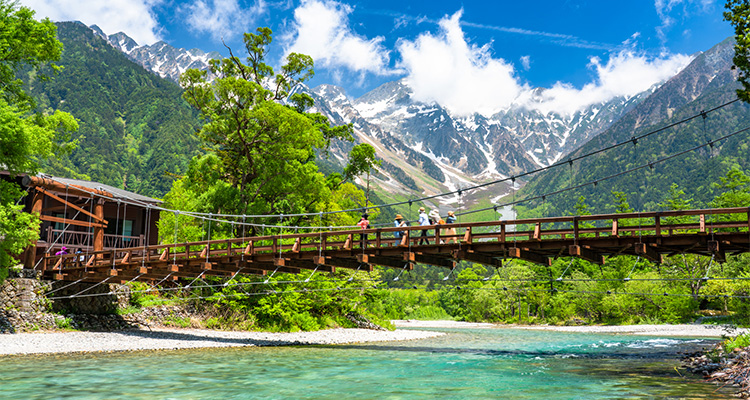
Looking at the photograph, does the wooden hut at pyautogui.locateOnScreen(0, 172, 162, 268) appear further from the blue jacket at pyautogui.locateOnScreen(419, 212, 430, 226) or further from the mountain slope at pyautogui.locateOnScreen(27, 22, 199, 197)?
the mountain slope at pyautogui.locateOnScreen(27, 22, 199, 197)

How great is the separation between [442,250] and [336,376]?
21.6ft

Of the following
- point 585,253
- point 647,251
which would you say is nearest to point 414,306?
point 585,253

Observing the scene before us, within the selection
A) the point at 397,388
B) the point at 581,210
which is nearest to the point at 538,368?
the point at 397,388

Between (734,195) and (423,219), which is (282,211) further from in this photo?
(734,195)

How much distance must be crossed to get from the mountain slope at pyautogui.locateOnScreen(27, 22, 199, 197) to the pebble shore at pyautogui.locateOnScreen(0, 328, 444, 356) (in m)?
111

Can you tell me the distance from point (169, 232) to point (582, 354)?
1001 inches

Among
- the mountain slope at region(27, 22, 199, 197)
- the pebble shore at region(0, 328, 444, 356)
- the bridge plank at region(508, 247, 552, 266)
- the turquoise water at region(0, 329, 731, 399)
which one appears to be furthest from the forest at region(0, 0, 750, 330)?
the mountain slope at region(27, 22, 199, 197)

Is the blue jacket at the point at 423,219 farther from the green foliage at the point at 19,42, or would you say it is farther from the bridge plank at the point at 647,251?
the green foliage at the point at 19,42

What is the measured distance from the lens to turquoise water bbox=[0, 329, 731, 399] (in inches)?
470

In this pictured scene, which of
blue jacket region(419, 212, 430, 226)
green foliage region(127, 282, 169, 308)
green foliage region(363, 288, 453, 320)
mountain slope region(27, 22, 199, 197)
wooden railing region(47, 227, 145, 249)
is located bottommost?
green foliage region(363, 288, 453, 320)

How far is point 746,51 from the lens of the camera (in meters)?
16.5

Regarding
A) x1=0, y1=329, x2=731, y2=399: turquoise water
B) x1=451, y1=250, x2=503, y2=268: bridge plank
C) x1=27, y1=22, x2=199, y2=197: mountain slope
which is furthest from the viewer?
x1=27, y1=22, x2=199, y2=197: mountain slope

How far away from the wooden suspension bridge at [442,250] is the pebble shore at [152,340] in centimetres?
256

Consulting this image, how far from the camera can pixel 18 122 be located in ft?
65.8
